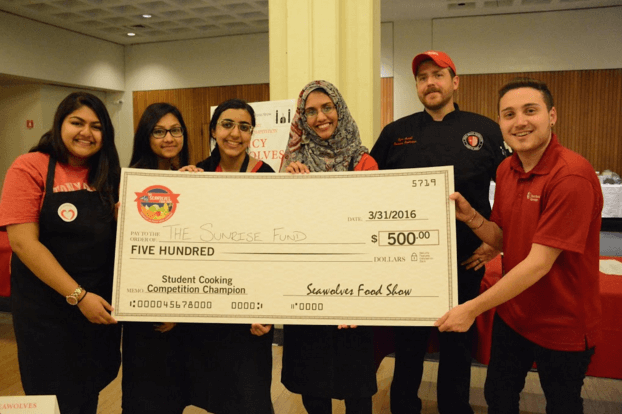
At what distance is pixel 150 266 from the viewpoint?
1534 millimetres

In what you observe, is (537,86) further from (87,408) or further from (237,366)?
(87,408)

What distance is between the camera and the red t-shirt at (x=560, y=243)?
1.38 m

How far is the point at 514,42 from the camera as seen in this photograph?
26.2ft

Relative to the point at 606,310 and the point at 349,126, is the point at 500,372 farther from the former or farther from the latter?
the point at 349,126

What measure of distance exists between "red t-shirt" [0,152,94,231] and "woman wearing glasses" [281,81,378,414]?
80 centimetres

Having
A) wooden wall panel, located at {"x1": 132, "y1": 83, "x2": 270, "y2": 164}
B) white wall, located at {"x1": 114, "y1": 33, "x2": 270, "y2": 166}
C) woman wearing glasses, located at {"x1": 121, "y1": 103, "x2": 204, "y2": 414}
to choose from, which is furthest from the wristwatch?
white wall, located at {"x1": 114, "y1": 33, "x2": 270, "y2": 166}

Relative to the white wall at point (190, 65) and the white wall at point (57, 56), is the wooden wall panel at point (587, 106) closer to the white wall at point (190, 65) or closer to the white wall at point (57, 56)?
the white wall at point (190, 65)

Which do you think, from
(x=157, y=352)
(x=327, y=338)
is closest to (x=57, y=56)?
(x=157, y=352)

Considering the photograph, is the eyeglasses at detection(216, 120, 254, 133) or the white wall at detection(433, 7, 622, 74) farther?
the white wall at detection(433, 7, 622, 74)

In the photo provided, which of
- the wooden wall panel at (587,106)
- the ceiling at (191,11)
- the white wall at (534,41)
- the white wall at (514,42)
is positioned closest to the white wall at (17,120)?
the ceiling at (191,11)

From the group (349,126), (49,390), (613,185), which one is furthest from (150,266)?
(613,185)

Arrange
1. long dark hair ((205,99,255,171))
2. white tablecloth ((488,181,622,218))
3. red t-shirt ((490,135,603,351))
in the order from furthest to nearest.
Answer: white tablecloth ((488,181,622,218))
long dark hair ((205,99,255,171))
red t-shirt ((490,135,603,351))

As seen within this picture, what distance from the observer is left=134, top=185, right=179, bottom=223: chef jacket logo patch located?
154 cm

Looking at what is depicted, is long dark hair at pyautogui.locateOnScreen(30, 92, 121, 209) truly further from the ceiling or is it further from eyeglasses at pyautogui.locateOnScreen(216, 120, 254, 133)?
the ceiling
